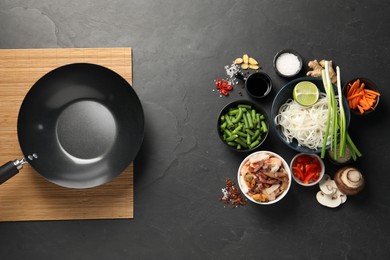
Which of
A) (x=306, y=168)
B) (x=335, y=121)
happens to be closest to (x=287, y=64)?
(x=335, y=121)

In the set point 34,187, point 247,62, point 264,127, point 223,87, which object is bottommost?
point 34,187

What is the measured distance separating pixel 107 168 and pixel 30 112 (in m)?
0.48

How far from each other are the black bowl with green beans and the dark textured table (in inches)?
3.4

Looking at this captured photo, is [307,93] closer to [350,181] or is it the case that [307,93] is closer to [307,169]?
[307,169]

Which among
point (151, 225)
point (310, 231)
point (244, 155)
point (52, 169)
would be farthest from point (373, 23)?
point (52, 169)

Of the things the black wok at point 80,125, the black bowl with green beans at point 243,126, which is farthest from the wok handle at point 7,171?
the black bowl with green beans at point 243,126

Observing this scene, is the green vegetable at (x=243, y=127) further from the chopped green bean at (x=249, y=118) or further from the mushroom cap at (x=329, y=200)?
the mushroom cap at (x=329, y=200)

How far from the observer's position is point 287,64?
Result: 244 centimetres

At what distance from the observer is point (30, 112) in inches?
91.7

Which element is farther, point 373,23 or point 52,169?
point 373,23

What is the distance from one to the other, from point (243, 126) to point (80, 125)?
2.77 ft

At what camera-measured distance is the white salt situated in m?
2.43

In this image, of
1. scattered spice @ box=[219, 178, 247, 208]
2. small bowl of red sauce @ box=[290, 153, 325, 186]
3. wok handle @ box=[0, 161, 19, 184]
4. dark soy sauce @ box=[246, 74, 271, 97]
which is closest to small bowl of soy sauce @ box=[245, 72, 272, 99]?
dark soy sauce @ box=[246, 74, 271, 97]

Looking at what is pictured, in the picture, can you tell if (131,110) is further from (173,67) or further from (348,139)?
(348,139)
